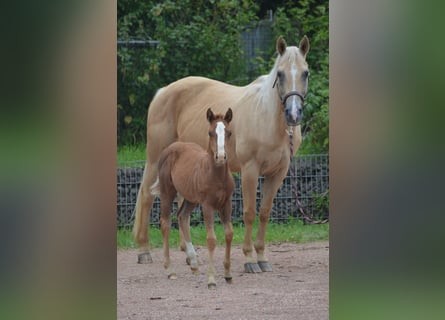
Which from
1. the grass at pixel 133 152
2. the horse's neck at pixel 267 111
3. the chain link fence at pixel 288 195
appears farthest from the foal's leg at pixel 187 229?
the grass at pixel 133 152

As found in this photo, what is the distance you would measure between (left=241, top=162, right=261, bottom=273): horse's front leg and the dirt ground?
0.10m

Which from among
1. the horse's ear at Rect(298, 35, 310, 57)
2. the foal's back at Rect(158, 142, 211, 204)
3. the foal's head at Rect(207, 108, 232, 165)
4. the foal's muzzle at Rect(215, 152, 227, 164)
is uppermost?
the horse's ear at Rect(298, 35, 310, 57)

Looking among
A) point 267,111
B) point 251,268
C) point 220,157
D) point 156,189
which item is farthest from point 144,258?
point 220,157

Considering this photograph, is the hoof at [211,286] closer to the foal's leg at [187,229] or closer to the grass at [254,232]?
the foal's leg at [187,229]

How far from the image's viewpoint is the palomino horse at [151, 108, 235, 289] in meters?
5.54

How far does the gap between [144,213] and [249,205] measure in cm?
105

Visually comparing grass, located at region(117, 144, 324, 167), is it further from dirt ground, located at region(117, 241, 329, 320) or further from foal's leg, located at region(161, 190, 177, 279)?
foal's leg, located at region(161, 190, 177, 279)

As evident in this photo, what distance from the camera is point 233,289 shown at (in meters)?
6.00

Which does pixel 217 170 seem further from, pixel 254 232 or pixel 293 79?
pixel 254 232

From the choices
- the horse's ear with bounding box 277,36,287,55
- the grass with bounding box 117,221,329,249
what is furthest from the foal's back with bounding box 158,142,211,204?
the grass with bounding box 117,221,329,249
